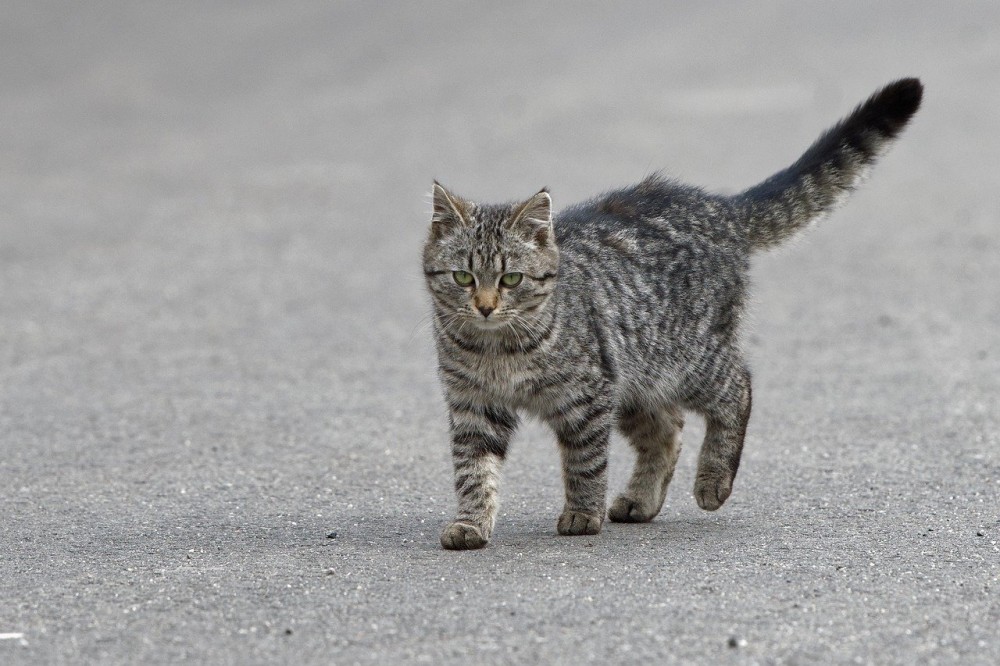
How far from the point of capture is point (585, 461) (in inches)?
233

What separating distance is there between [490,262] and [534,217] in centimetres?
30

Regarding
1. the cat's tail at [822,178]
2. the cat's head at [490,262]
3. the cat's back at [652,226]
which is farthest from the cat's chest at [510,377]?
the cat's tail at [822,178]

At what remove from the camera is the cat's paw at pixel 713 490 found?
20.5 ft

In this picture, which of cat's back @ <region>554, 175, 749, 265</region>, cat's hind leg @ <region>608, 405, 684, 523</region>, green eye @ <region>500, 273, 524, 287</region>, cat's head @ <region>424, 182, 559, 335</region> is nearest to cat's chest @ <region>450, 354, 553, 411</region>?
cat's head @ <region>424, 182, 559, 335</region>

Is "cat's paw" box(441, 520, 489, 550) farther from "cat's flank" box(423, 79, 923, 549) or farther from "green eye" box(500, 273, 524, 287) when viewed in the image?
"green eye" box(500, 273, 524, 287)

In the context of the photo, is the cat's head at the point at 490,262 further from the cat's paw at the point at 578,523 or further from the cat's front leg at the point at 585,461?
the cat's paw at the point at 578,523

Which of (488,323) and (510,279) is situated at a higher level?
(510,279)

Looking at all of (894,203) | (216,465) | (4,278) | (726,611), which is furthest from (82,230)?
(726,611)

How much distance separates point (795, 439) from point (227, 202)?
795 cm

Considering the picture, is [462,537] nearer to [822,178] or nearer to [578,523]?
[578,523]

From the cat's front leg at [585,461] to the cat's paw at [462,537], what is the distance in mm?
448

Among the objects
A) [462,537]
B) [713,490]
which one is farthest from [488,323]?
[713,490]

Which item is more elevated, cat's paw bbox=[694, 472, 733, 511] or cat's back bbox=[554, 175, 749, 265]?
cat's back bbox=[554, 175, 749, 265]

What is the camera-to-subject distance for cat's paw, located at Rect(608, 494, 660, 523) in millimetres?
6336
